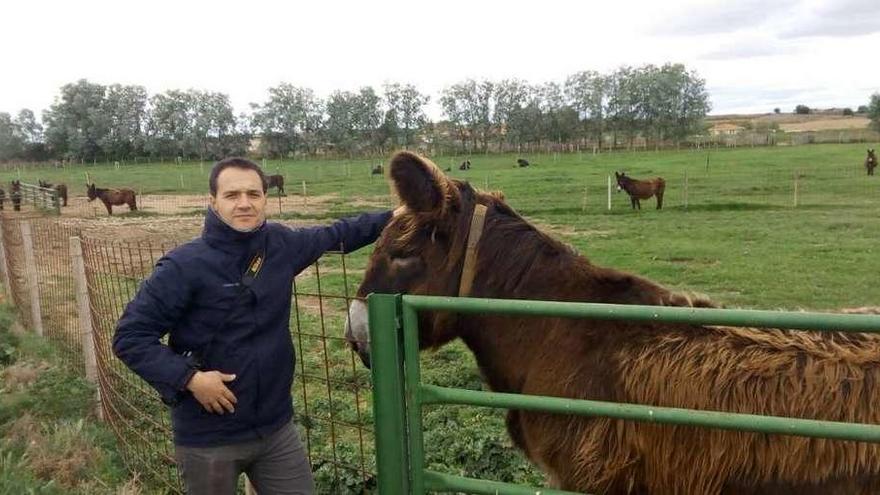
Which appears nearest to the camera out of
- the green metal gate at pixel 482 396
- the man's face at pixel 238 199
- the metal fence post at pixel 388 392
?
the green metal gate at pixel 482 396

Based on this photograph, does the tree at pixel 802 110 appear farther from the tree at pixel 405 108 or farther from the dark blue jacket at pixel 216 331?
the dark blue jacket at pixel 216 331

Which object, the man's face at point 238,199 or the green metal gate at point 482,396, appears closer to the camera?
the green metal gate at point 482,396

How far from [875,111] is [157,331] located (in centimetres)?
8590

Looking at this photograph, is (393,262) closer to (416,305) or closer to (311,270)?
(416,305)

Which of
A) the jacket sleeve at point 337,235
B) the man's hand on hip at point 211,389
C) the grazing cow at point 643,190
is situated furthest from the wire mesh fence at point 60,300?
the grazing cow at point 643,190

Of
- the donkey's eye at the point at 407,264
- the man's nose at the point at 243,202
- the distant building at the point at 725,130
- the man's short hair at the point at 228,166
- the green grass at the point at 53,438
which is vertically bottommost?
the green grass at the point at 53,438

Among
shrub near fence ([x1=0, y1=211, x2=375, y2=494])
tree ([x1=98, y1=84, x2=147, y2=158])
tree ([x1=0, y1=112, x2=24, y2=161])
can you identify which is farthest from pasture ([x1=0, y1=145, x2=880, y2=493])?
tree ([x1=0, y1=112, x2=24, y2=161])

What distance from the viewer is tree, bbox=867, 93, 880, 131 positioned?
226 feet

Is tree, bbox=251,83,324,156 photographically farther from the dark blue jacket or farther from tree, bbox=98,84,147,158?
the dark blue jacket

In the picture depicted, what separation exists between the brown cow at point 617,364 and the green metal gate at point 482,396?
64 cm

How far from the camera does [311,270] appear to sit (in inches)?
570

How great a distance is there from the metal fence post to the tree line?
3284 inches

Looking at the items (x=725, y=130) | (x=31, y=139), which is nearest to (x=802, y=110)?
(x=725, y=130)

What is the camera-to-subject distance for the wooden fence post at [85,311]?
580 centimetres
